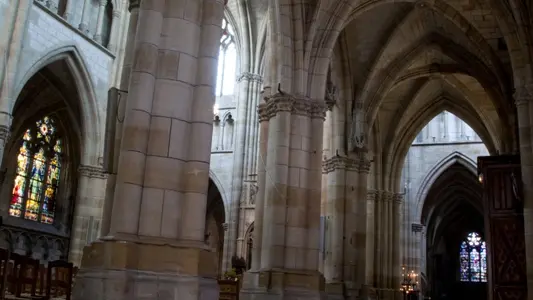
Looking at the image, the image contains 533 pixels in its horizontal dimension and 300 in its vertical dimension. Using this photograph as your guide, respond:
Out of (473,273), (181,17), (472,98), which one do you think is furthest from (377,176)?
(473,273)

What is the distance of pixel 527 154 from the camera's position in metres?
13.4

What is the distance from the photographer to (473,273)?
147 ft

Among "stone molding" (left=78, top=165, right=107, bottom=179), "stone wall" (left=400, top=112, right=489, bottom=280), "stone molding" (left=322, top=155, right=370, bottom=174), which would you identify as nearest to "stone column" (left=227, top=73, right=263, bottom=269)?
"stone molding" (left=78, top=165, right=107, bottom=179)

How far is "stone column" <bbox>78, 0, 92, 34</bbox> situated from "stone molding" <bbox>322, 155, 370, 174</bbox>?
36.5ft

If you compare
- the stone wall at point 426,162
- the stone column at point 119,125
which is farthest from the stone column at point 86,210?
the stone wall at point 426,162

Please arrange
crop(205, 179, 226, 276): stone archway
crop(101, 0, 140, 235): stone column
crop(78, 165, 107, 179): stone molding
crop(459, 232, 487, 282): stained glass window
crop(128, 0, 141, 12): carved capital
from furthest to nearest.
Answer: crop(459, 232, 487, 282): stained glass window → crop(205, 179, 226, 276): stone archway → crop(78, 165, 107, 179): stone molding → crop(128, 0, 141, 12): carved capital → crop(101, 0, 140, 235): stone column

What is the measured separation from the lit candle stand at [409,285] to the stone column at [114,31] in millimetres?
16252

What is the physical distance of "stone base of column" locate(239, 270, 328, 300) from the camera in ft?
42.4

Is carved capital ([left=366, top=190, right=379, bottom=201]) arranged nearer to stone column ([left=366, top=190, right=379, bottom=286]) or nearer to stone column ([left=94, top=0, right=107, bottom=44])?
stone column ([left=366, top=190, right=379, bottom=286])

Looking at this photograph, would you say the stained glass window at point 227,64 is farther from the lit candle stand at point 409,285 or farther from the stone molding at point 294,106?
the stone molding at point 294,106

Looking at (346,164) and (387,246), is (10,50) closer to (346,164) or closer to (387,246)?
(346,164)

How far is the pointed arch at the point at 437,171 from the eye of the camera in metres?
33.0

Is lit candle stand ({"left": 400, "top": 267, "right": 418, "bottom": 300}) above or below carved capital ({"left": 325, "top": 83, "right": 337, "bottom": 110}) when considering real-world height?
below

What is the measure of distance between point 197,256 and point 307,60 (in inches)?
347
